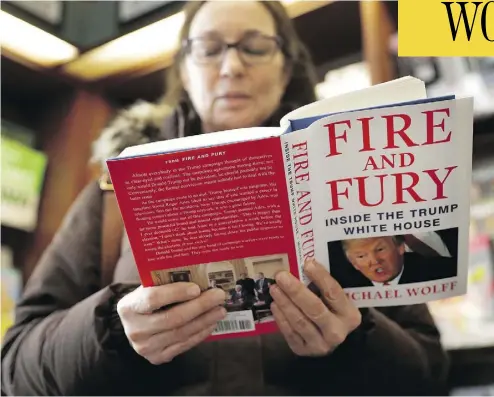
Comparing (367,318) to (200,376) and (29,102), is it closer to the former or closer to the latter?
(200,376)

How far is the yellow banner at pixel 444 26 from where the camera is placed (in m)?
0.62

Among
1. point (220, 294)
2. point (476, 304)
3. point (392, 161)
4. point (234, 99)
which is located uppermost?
point (234, 99)

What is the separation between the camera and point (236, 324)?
1.89 feet

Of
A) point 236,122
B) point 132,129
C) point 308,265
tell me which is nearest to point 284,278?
point 308,265

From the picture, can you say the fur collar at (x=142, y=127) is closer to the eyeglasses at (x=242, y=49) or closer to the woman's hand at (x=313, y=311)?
the eyeglasses at (x=242, y=49)

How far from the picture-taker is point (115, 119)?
2.53ft

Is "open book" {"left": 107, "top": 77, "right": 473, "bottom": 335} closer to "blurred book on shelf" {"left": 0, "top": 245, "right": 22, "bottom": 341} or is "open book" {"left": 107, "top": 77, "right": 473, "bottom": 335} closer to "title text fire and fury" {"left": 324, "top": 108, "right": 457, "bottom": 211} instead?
"title text fire and fury" {"left": 324, "top": 108, "right": 457, "bottom": 211}

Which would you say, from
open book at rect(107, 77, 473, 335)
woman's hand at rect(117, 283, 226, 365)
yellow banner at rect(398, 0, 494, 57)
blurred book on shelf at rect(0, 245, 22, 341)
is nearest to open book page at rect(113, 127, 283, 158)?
open book at rect(107, 77, 473, 335)

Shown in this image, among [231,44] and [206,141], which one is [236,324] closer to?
[206,141]

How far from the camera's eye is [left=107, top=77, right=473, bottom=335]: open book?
50 cm

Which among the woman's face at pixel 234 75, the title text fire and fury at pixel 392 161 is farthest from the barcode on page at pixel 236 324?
the woman's face at pixel 234 75

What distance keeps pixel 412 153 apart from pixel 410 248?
106 millimetres

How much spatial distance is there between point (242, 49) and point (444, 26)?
0.25m

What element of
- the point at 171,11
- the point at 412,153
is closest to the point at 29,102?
the point at 171,11
